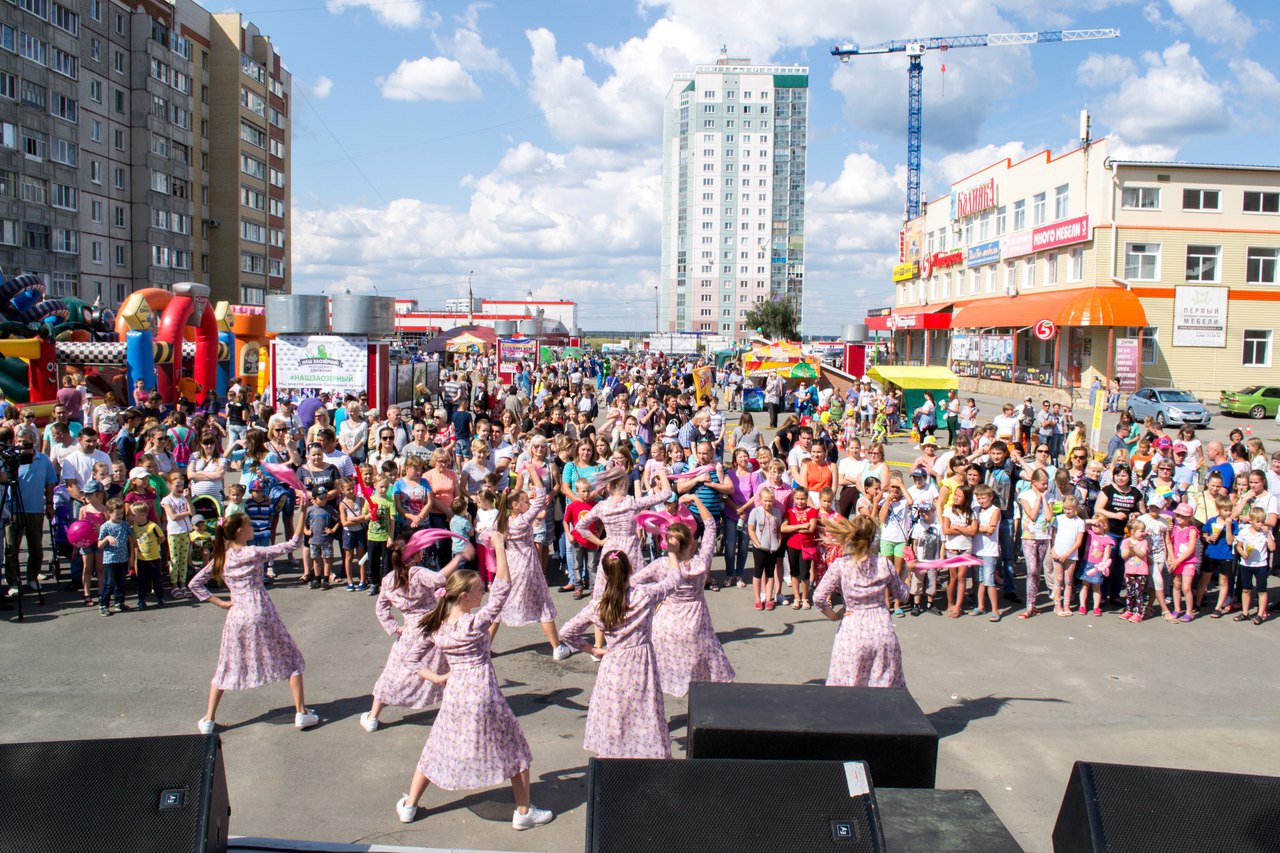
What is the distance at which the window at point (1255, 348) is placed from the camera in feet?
122

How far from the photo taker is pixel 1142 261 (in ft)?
122

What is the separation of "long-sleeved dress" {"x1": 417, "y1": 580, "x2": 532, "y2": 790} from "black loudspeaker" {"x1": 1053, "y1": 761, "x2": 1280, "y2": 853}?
9.26ft

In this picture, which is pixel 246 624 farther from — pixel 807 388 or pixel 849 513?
pixel 807 388

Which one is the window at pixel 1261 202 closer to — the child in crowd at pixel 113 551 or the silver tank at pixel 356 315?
the silver tank at pixel 356 315

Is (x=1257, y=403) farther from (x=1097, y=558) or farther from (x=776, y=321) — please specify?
(x=776, y=321)

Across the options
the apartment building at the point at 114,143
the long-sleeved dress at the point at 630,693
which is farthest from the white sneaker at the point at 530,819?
the apartment building at the point at 114,143

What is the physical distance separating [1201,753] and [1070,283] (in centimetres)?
3733

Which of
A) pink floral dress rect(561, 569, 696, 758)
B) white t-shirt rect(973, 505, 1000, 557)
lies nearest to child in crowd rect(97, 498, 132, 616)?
pink floral dress rect(561, 569, 696, 758)

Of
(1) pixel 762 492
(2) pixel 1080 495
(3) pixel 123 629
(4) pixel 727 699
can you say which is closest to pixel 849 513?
(1) pixel 762 492

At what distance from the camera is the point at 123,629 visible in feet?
27.4

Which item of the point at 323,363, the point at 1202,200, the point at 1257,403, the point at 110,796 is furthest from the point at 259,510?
the point at 1202,200

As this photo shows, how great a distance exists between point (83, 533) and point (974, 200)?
48.1m

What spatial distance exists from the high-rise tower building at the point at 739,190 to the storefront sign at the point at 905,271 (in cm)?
7315

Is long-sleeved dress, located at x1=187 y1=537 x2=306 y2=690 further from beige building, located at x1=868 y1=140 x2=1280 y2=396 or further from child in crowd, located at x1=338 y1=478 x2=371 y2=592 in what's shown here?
beige building, located at x1=868 y1=140 x2=1280 y2=396
